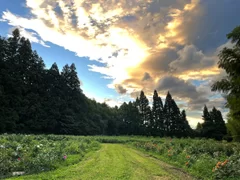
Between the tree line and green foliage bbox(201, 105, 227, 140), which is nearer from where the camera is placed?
the tree line

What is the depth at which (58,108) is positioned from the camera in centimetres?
5444

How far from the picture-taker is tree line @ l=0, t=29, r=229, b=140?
44.9m

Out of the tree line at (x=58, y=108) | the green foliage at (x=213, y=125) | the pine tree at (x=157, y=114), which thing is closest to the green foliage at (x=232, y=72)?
the tree line at (x=58, y=108)

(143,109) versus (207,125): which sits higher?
(143,109)

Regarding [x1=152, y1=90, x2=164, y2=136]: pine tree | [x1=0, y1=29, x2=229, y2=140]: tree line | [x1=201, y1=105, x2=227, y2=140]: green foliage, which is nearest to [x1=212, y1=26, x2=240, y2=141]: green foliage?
[x1=0, y1=29, x2=229, y2=140]: tree line

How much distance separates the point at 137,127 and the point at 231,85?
66600 millimetres

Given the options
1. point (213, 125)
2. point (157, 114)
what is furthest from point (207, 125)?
point (157, 114)

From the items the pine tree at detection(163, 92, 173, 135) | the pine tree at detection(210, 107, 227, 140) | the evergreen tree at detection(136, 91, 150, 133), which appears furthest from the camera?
the evergreen tree at detection(136, 91, 150, 133)

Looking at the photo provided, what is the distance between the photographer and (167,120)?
70.9 meters

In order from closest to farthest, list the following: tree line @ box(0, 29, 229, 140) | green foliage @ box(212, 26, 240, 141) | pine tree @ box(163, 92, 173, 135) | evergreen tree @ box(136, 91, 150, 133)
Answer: green foliage @ box(212, 26, 240, 141), tree line @ box(0, 29, 229, 140), pine tree @ box(163, 92, 173, 135), evergreen tree @ box(136, 91, 150, 133)

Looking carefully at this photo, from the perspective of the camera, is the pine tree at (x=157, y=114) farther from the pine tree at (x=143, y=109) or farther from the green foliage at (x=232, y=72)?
the green foliage at (x=232, y=72)

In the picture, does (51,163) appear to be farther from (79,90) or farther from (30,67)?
(79,90)

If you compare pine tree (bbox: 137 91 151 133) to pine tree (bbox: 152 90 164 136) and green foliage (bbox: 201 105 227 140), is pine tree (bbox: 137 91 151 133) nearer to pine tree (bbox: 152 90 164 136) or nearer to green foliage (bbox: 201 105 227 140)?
pine tree (bbox: 152 90 164 136)

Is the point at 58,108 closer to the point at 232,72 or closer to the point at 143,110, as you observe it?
the point at 143,110
